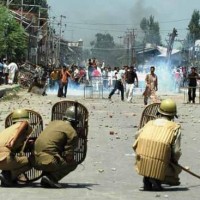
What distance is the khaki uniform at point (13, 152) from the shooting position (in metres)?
9.76

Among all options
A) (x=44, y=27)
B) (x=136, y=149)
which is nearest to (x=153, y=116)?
(x=136, y=149)

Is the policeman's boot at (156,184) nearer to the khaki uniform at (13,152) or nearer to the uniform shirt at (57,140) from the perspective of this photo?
the uniform shirt at (57,140)

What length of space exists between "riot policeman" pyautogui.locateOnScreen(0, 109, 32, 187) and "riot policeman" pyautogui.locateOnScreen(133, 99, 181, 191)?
1582mm

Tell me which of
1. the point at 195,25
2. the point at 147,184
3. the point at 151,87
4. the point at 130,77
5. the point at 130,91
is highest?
the point at 195,25

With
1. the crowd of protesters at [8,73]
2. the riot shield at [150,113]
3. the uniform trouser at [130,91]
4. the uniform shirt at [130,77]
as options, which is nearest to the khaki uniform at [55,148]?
the riot shield at [150,113]

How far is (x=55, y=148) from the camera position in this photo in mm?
9758

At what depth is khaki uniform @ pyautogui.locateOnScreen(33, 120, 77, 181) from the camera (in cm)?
973

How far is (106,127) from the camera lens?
63.7ft

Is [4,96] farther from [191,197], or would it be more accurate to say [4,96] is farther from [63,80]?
[191,197]

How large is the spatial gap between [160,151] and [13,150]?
2.04 metres

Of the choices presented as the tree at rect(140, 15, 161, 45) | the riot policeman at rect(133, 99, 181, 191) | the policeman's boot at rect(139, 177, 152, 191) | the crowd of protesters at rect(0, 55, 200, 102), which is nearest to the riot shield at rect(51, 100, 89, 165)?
the riot policeman at rect(133, 99, 181, 191)

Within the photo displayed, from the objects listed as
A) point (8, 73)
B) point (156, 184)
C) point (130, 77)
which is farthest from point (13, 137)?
point (8, 73)

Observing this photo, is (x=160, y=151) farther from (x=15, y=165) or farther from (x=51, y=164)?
(x=15, y=165)

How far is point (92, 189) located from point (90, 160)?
9.96ft
